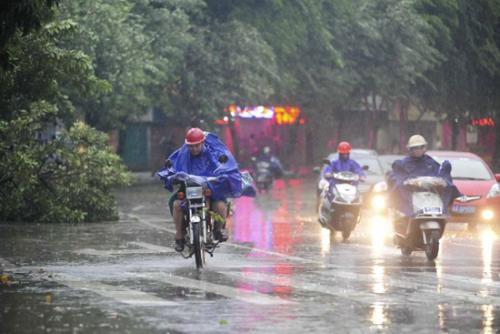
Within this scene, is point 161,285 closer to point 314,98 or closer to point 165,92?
point 165,92

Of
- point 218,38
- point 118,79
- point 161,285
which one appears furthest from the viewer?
point 218,38

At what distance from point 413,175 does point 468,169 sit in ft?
29.4

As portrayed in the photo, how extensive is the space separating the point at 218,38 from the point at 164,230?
2567 cm

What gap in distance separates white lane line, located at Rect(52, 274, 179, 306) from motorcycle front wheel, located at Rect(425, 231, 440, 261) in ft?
18.2

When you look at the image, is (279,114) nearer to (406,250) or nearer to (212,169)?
(406,250)

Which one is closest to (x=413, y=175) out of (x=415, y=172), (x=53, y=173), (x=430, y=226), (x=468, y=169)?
(x=415, y=172)

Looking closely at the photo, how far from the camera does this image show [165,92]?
4944cm

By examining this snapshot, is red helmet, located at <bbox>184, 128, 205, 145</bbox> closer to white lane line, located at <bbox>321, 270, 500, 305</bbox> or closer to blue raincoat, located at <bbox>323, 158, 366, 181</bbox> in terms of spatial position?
white lane line, located at <bbox>321, 270, 500, 305</bbox>

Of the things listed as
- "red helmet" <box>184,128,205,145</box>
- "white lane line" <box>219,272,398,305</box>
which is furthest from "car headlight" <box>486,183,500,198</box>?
"white lane line" <box>219,272,398,305</box>

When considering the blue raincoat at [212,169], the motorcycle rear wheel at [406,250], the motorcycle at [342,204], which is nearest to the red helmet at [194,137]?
the blue raincoat at [212,169]

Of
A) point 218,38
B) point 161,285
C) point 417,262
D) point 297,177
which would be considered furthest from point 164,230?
point 297,177

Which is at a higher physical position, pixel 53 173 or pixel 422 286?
pixel 53 173

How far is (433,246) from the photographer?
17859 millimetres

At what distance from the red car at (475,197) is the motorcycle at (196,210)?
10528 millimetres
